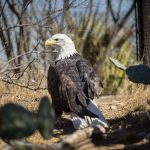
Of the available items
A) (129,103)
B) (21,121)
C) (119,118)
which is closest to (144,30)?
(129,103)

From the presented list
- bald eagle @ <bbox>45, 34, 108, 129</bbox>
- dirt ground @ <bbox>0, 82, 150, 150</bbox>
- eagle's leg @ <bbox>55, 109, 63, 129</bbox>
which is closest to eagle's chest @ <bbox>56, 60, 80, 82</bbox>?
bald eagle @ <bbox>45, 34, 108, 129</bbox>

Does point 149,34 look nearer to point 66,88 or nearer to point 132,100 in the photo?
point 132,100

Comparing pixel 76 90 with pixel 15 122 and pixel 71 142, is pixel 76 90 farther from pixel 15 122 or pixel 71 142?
pixel 15 122

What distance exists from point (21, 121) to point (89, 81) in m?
3.03

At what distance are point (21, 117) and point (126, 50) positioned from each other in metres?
11.5

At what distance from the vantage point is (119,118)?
6684mm

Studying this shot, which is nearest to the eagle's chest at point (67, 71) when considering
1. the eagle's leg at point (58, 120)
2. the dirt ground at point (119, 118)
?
the eagle's leg at point (58, 120)

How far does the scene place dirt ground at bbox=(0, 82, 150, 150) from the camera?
4657mm

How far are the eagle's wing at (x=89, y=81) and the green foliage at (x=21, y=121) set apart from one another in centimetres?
277

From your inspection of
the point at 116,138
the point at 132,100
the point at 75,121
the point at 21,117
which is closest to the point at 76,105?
the point at 75,121

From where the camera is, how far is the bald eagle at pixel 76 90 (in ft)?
19.3

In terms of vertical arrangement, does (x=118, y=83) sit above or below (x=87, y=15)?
below

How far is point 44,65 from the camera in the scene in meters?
11.4

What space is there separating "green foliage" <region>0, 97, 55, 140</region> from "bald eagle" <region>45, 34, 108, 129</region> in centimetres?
240
